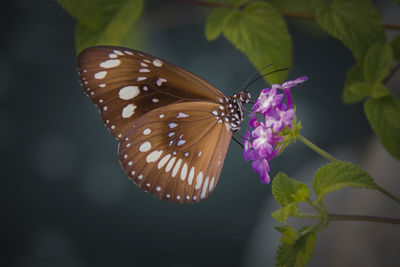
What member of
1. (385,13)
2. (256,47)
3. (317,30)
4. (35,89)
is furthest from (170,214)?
(385,13)

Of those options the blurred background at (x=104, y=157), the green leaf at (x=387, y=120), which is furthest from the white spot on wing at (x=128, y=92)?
the blurred background at (x=104, y=157)

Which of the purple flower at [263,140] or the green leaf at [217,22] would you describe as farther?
the green leaf at [217,22]

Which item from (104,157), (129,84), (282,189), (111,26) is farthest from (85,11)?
(104,157)

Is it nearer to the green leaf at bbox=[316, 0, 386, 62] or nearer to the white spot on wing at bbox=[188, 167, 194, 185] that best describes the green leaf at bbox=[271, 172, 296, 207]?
the white spot on wing at bbox=[188, 167, 194, 185]

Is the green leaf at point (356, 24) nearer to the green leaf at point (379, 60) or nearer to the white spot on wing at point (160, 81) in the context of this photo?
the green leaf at point (379, 60)

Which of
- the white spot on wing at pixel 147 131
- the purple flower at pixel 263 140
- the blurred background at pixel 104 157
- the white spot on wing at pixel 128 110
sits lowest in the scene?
the blurred background at pixel 104 157

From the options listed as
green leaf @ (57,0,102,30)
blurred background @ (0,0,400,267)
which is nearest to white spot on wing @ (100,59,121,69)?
green leaf @ (57,0,102,30)

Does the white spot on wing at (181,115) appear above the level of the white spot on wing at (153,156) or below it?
above

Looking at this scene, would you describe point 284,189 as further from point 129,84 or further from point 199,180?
point 129,84
